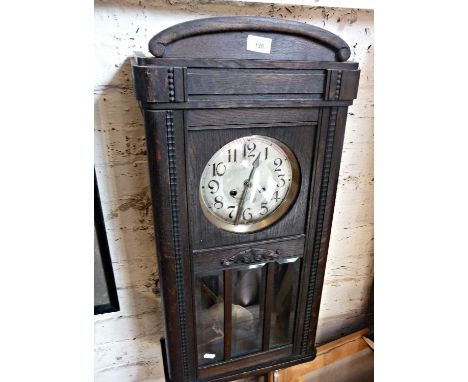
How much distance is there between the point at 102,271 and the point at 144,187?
202 millimetres

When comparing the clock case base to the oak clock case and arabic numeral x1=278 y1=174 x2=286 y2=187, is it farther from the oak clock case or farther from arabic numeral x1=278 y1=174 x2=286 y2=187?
arabic numeral x1=278 y1=174 x2=286 y2=187

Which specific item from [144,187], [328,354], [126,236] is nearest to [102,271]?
[126,236]

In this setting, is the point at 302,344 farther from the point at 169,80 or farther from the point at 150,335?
the point at 169,80

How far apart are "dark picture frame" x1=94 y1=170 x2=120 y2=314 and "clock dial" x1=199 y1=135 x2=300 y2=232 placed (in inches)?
9.1

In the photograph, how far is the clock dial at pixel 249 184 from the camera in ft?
1.82

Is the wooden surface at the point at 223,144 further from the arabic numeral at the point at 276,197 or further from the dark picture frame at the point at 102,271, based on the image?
the dark picture frame at the point at 102,271

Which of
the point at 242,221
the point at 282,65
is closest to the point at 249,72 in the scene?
the point at 282,65

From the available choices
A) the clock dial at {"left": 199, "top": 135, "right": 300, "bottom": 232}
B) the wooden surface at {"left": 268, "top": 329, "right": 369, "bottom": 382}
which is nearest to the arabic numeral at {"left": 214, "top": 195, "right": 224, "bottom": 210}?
the clock dial at {"left": 199, "top": 135, "right": 300, "bottom": 232}

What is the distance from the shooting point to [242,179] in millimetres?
579

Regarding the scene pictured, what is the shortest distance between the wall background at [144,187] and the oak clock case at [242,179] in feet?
0.36

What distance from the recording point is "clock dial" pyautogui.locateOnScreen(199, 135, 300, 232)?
55 cm

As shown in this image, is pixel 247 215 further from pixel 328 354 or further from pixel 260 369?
pixel 328 354

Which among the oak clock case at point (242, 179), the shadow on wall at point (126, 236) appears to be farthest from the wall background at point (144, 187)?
the oak clock case at point (242, 179)

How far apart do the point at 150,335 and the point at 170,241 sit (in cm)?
39
